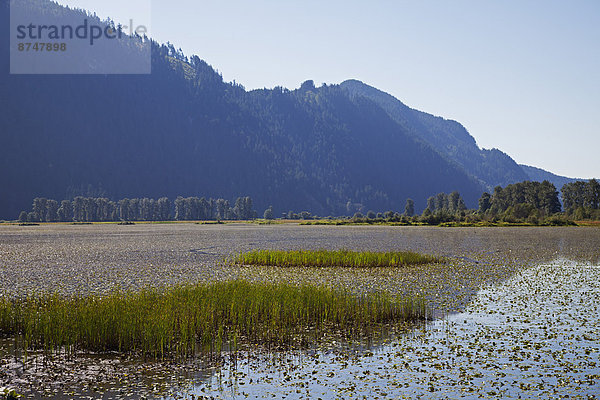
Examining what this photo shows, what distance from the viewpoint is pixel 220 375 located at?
46.6 feet

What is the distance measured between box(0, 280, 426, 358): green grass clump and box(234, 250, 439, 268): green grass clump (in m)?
17.3

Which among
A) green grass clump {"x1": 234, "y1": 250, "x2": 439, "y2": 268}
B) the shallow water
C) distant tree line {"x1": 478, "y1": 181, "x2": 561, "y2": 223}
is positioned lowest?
the shallow water

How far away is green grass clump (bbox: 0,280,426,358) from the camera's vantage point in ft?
55.0

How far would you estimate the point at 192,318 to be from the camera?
60.1ft

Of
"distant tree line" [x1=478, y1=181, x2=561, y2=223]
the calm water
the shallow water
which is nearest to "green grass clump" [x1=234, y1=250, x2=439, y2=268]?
the calm water

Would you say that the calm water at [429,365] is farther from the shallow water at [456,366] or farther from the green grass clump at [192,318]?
the green grass clump at [192,318]

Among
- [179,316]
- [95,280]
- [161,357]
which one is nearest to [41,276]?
[95,280]

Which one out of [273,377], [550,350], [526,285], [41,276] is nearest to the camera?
[273,377]

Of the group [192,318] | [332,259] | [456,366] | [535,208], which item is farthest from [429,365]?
Result: [535,208]

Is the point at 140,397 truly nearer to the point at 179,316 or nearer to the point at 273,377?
the point at 273,377

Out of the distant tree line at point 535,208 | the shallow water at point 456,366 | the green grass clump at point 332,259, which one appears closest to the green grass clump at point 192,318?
the shallow water at point 456,366

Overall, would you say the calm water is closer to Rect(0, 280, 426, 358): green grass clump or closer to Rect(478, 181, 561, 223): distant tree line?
Rect(0, 280, 426, 358): green grass clump

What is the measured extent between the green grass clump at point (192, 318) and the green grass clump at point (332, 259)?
56.9 ft

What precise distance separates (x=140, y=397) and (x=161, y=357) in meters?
3.06
